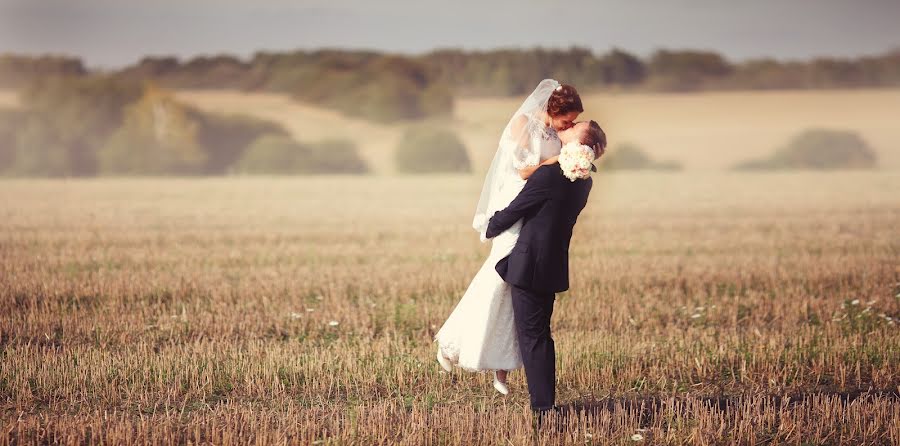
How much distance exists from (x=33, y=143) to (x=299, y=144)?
15749 millimetres

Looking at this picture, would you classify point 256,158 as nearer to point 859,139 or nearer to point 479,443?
point 859,139

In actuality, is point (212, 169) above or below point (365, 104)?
below

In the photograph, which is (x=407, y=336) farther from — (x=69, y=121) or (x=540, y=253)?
(x=69, y=121)

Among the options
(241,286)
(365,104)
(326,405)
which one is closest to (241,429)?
(326,405)

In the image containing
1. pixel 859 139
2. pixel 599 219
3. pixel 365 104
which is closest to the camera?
pixel 599 219

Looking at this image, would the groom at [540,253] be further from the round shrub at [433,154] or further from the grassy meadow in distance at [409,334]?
the round shrub at [433,154]

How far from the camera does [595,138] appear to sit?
684 cm

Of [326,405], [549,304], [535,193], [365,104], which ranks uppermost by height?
[365,104]

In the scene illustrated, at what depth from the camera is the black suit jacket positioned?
681cm

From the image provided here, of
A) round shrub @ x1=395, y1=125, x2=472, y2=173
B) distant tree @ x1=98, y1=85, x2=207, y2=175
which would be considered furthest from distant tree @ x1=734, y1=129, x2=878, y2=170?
distant tree @ x1=98, y1=85, x2=207, y2=175

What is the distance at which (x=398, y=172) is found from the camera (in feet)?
196

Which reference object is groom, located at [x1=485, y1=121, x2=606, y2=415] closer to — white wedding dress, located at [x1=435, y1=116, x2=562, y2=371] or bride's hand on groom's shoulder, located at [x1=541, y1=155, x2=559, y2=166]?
bride's hand on groom's shoulder, located at [x1=541, y1=155, x2=559, y2=166]

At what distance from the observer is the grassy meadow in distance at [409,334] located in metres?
7.12

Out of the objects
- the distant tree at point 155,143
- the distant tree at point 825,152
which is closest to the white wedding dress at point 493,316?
the distant tree at point 155,143
